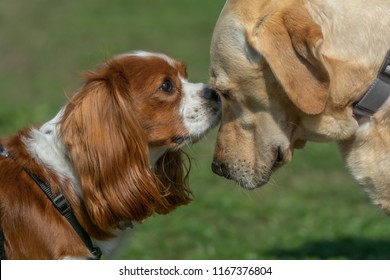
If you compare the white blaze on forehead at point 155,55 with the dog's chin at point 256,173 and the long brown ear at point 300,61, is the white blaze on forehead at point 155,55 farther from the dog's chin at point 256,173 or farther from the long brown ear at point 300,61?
the dog's chin at point 256,173

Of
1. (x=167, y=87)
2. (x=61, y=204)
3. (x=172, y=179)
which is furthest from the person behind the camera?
(x=172, y=179)

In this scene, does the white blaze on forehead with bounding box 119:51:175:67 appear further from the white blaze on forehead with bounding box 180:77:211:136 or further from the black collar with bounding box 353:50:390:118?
the black collar with bounding box 353:50:390:118

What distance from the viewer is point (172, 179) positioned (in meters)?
5.27

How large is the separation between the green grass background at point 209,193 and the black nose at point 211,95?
25.8 inches

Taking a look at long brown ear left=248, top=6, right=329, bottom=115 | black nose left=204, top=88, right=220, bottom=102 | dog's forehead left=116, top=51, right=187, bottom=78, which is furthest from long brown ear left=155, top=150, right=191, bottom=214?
long brown ear left=248, top=6, right=329, bottom=115

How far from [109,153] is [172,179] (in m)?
0.69

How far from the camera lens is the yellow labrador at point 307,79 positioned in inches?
185

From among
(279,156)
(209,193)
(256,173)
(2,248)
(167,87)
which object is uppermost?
(167,87)

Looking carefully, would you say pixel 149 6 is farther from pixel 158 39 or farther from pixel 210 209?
pixel 210 209

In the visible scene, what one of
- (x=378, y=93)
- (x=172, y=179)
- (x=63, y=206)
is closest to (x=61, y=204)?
(x=63, y=206)

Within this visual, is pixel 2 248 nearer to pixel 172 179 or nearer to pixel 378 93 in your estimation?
pixel 172 179

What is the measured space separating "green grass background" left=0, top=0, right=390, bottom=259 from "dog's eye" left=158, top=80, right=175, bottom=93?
0.47m

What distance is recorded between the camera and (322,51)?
4742mm

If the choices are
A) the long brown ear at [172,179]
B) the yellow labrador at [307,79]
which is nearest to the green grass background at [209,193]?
the long brown ear at [172,179]
